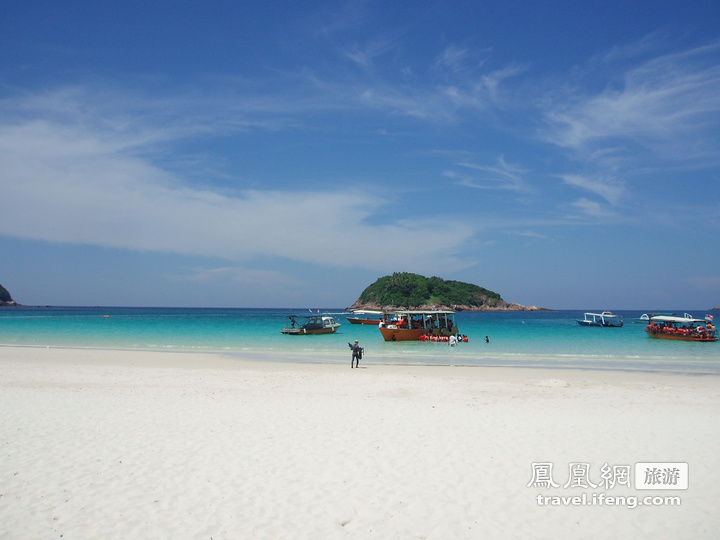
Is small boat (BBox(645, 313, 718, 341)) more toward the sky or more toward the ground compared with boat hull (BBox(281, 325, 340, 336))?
more toward the sky

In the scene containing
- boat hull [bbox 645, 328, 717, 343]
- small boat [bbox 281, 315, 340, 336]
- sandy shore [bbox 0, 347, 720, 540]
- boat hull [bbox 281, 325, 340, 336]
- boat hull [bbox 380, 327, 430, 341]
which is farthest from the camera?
small boat [bbox 281, 315, 340, 336]

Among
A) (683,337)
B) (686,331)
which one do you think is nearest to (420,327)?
(683,337)

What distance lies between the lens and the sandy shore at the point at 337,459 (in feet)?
19.9

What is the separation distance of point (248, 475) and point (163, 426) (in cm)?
386

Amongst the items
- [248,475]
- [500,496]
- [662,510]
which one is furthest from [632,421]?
[248,475]

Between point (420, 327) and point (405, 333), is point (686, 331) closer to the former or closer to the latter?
point (420, 327)

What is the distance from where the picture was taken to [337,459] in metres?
8.29

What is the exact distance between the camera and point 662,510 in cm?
656

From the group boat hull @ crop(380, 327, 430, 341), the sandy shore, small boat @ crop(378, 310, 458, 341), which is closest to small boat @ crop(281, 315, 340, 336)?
small boat @ crop(378, 310, 458, 341)

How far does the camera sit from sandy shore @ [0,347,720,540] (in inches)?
239

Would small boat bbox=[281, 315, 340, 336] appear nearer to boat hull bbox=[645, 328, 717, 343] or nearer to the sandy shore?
the sandy shore

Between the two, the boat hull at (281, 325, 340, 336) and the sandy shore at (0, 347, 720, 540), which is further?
the boat hull at (281, 325, 340, 336)

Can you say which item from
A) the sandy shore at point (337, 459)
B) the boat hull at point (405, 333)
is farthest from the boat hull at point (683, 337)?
the sandy shore at point (337, 459)

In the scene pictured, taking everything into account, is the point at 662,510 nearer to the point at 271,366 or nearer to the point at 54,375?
the point at 271,366
